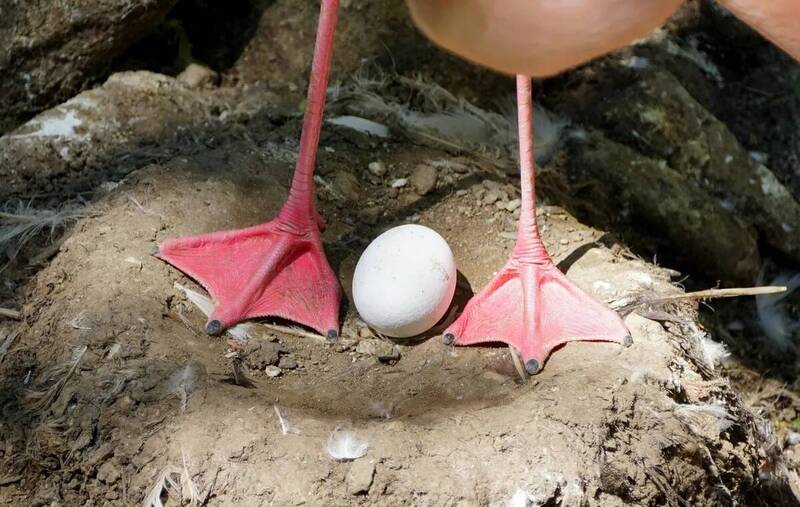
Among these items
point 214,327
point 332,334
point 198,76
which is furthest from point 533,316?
point 198,76

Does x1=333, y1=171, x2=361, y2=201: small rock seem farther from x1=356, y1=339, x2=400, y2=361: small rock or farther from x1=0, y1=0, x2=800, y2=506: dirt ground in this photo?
x1=356, y1=339, x2=400, y2=361: small rock

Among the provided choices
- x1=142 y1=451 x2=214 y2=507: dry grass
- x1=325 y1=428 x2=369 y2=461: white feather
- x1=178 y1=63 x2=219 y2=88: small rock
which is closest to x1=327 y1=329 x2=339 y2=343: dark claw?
x1=325 y1=428 x2=369 y2=461: white feather

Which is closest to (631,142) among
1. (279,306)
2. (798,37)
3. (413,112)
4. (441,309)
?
(413,112)

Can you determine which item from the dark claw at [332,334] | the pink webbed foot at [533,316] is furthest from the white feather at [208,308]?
the pink webbed foot at [533,316]

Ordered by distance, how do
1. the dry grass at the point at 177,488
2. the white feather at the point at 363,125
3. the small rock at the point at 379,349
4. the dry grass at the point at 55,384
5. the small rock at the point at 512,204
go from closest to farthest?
the dry grass at the point at 177,488 < the dry grass at the point at 55,384 < the small rock at the point at 379,349 < the small rock at the point at 512,204 < the white feather at the point at 363,125

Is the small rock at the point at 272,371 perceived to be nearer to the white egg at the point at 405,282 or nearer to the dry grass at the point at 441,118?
the white egg at the point at 405,282

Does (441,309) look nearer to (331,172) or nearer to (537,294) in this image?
(537,294)
